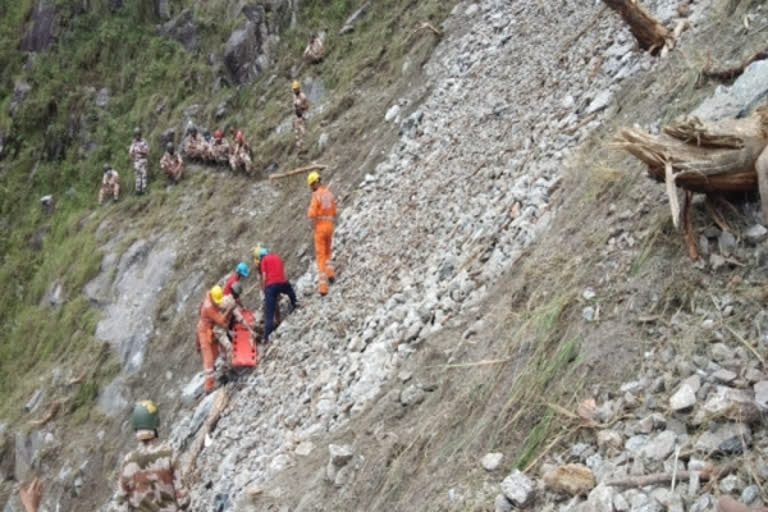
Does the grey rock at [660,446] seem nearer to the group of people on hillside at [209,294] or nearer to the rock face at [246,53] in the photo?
the group of people on hillside at [209,294]

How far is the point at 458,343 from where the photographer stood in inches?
244

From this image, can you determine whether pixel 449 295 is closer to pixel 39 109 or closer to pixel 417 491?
pixel 417 491

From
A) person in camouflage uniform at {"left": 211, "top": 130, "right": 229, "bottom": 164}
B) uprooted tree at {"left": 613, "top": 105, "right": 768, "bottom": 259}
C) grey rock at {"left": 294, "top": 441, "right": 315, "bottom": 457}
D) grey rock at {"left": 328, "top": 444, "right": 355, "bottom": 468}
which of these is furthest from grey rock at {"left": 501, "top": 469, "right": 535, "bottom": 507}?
person in camouflage uniform at {"left": 211, "top": 130, "right": 229, "bottom": 164}

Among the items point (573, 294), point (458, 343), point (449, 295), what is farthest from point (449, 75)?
point (573, 294)

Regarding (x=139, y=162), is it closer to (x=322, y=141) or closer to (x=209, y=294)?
(x=322, y=141)

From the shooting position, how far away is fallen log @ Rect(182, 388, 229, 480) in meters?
8.77

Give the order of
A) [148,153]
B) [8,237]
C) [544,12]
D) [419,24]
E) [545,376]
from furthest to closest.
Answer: [8,237]
[148,153]
[419,24]
[544,12]
[545,376]

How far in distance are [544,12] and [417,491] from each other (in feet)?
28.2

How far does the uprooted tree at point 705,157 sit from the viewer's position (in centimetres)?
431

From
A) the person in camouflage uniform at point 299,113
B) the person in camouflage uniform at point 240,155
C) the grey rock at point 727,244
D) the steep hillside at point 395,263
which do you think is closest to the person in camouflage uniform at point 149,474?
the steep hillside at point 395,263

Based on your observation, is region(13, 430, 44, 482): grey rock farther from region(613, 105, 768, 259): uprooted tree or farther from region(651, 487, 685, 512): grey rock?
region(651, 487, 685, 512): grey rock

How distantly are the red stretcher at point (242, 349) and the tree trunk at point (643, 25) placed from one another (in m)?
5.45

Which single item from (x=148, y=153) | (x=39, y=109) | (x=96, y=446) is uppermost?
(x=39, y=109)

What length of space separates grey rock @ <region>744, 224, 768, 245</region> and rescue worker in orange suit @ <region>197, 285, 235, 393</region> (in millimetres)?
6843
